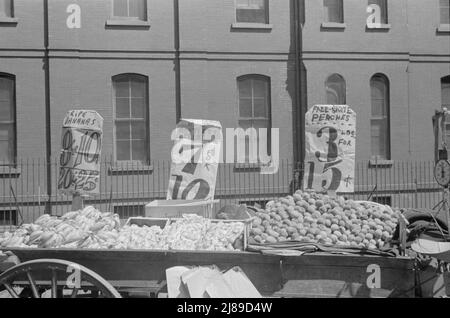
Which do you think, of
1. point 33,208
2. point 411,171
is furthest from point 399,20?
point 33,208

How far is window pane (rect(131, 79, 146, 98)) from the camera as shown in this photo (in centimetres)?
1546

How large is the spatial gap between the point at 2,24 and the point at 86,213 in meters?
10.2

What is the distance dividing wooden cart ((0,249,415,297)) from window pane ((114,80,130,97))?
10.6 meters

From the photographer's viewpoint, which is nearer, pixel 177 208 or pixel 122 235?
pixel 122 235

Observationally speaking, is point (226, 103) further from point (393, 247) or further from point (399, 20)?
point (393, 247)

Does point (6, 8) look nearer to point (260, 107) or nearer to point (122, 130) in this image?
point (122, 130)

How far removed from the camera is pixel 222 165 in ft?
50.5

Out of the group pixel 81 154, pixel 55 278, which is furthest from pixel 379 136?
pixel 55 278

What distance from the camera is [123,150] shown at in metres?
15.3

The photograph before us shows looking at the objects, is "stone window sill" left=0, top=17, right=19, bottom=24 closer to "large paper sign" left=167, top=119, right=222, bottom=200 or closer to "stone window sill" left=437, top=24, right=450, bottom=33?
"large paper sign" left=167, top=119, right=222, bottom=200

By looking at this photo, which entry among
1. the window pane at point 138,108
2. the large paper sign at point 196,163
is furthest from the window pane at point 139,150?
the large paper sign at point 196,163

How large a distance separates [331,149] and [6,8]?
34.9ft

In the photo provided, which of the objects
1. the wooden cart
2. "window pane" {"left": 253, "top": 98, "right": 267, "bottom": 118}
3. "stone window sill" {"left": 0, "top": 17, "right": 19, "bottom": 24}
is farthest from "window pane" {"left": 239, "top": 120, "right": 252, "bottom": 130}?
the wooden cart

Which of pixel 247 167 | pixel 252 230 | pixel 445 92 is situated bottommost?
pixel 252 230
